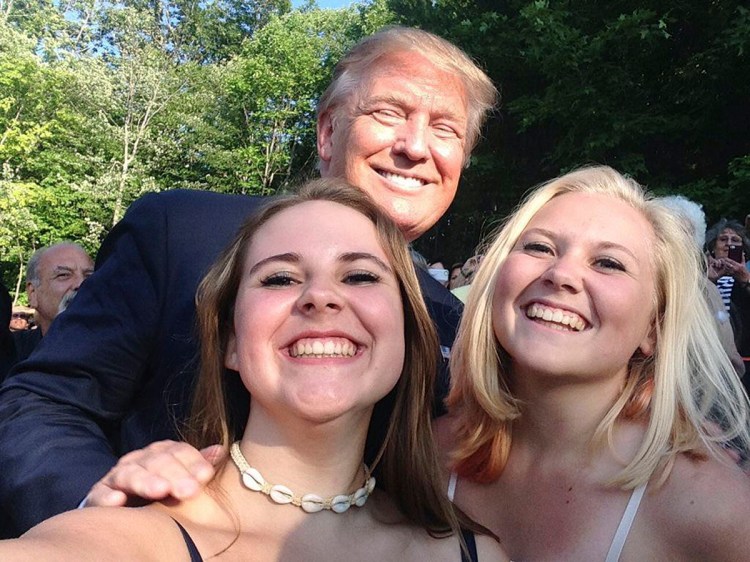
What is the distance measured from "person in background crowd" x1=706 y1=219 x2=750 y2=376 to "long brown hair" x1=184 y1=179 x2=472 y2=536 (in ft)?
12.8

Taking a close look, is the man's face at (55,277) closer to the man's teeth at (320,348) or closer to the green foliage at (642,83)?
the man's teeth at (320,348)

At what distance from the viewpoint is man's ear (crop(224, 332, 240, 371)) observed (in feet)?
5.78

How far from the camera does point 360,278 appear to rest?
1754 millimetres

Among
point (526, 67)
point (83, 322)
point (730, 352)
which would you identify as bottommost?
point (730, 352)

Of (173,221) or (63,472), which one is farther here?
(173,221)

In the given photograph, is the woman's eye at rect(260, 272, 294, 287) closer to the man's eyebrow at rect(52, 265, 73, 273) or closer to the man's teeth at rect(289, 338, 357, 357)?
the man's teeth at rect(289, 338, 357, 357)

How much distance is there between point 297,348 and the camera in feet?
5.31

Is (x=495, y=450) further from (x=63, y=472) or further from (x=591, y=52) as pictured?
(x=591, y=52)

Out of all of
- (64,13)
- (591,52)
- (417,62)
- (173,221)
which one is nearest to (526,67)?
(591,52)

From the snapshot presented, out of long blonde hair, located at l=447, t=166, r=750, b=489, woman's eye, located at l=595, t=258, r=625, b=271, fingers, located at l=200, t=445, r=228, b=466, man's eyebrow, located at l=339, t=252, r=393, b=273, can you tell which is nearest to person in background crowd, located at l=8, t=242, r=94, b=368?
long blonde hair, located at l=447, t=166, r=750, b=489

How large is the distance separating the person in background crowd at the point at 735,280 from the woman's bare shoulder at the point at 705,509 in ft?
11.4

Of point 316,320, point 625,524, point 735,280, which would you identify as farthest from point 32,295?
point 625,524

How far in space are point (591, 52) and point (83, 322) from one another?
11537mm

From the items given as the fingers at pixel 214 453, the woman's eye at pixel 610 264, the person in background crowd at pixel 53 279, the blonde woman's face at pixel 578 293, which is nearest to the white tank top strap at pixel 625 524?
the blonde woman's face at pixel 578 293
